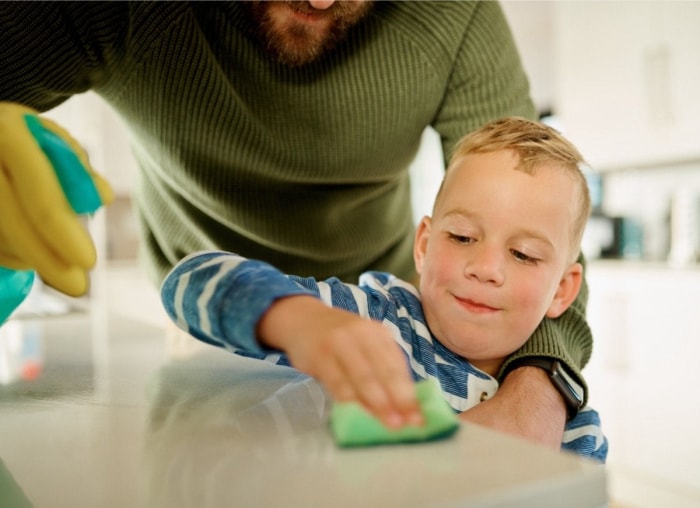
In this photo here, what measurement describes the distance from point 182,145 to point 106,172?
4.13m

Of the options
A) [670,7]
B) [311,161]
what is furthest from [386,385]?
[670,7]

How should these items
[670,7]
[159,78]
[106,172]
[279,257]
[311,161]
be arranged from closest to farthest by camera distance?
[159,78] < [311,161] < [279,257] < [670,7] < [106,172]

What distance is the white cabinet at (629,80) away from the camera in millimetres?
2764

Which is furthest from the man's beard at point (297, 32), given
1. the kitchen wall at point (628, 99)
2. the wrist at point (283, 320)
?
the kitchen wall at point (628, 99)

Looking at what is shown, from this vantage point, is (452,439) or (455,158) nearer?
(452,439)

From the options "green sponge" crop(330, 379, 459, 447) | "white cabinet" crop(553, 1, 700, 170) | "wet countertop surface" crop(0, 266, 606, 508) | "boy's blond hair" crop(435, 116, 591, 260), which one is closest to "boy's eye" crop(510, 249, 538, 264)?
"boy's blond hair" crop(435, 116, 591, 260)

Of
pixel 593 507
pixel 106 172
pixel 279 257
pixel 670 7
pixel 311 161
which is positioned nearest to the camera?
pixel 593 507

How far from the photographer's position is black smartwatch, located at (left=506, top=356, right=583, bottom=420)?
73 centimetres

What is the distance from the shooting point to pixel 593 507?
0.33m

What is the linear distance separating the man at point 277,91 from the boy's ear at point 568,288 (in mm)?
15

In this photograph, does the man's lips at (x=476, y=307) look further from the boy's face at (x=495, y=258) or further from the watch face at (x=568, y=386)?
the watch face at (x=568, y=386)

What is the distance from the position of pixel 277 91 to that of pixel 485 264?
0.54 m

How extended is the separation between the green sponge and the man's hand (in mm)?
257

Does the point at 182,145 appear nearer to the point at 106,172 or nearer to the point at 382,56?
the point at 382,56
